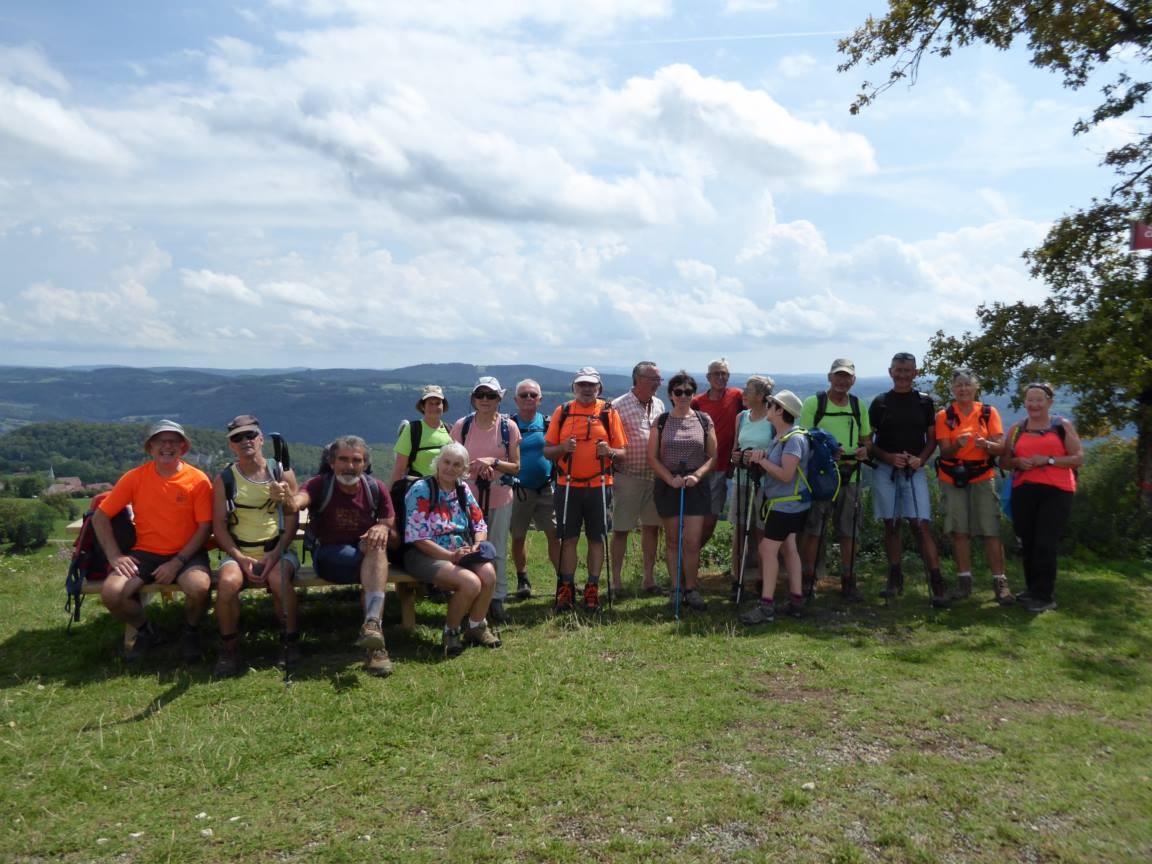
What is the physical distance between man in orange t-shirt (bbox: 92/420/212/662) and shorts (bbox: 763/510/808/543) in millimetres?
5035

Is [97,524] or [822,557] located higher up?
[97,524]

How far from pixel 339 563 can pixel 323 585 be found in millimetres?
344

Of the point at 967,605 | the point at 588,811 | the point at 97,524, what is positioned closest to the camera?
the point at 588,811

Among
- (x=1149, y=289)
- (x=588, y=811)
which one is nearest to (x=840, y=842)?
(x=588, y=811)

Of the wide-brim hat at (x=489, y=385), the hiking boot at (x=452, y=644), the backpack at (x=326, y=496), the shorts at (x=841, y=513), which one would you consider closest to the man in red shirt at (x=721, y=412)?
the shorts at (x=841, y=513)

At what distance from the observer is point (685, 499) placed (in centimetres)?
828

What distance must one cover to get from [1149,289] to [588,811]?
33.3 feet

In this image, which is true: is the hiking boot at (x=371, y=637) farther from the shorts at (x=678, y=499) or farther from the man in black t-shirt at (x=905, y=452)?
the man in black t-shirt at (x=905, y=452)

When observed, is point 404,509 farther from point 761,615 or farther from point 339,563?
point 761,615

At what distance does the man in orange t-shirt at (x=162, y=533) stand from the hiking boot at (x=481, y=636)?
7.25ft

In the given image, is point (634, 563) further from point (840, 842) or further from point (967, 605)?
point (840, 842)

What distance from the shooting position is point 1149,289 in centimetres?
1023

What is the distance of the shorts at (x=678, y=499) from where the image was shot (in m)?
8.27

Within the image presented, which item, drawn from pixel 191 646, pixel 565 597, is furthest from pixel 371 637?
pixel 565 597
